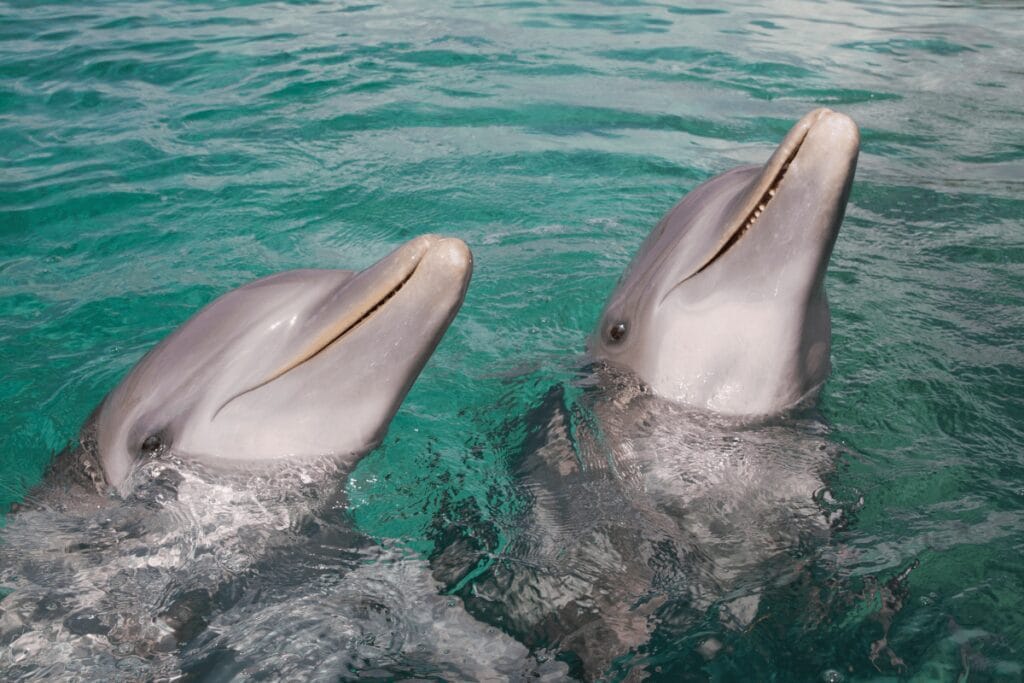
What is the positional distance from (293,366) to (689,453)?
5.49 feet

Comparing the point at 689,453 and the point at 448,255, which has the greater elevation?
the point at 448,255

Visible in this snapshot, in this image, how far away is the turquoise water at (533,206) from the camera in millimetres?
4367

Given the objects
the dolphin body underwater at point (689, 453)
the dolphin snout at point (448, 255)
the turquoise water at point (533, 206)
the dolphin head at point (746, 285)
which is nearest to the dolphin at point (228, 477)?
the dolphin snout at point (448, 255)

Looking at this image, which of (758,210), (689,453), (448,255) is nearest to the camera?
(448,255)

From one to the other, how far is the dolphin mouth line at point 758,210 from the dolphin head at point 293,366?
112cm

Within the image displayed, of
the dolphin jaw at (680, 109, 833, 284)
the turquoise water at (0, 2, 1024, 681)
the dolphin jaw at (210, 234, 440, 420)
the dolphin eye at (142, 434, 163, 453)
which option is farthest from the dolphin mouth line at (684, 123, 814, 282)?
the dolphin eye at (142, 434, 163, 453)

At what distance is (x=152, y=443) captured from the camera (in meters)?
4.14

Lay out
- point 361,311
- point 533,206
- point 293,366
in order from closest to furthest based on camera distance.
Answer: point 361,311 → point 293,366 → point 533,206

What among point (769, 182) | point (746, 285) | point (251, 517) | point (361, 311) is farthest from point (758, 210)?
point (251, 517)

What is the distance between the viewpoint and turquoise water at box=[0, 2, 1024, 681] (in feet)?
14.3

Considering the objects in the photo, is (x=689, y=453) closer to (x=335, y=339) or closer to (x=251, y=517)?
(x=335, y=339)

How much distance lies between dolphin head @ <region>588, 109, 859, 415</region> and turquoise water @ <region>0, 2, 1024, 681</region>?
0.55m

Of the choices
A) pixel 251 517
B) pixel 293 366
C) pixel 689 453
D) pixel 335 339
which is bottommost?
pixel 251 517

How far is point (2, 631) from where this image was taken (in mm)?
3861
